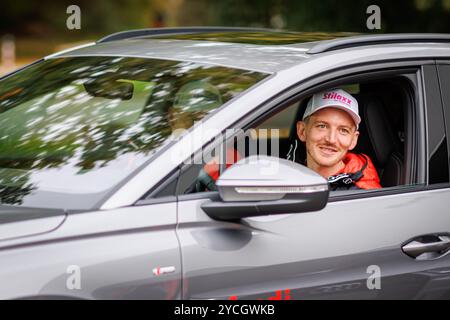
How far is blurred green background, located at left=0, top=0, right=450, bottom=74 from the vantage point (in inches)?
578

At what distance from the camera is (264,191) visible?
123 inches

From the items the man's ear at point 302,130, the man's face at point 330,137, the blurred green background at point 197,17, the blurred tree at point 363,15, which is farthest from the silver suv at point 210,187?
the blurred tree at point 363,15

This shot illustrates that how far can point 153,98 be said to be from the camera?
145 inches

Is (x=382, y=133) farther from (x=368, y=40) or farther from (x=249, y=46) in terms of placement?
(x=249, y=46)


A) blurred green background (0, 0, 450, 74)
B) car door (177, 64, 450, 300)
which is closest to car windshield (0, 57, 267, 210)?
car door (177, 64, 450, 300)

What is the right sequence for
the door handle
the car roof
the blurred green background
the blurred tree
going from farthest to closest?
the blurred green background, the blurred tree, the car roof, the door handle

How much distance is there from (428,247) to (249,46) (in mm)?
1070

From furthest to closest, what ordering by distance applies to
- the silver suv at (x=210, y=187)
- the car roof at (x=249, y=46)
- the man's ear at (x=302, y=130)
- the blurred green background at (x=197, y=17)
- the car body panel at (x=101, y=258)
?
the blurred green background at (x=197, y=17), the man's ear at (x=302, y=130), the car roof at (x=249, y=46), the silver suv at (x=210, y=187), the car body panel at (x=101, y=258)

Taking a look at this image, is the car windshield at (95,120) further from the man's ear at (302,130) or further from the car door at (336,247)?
the man's ear at (302,130)

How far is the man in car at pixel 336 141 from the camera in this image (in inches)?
155

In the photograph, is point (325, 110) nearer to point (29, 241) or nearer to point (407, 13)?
point (29, 241)

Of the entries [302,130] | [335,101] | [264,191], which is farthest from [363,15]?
[264,191]

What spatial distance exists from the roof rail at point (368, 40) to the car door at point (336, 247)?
1.24ft

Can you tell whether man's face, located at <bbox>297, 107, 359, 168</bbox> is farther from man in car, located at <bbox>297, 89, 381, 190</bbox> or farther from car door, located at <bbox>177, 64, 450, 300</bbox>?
car door, located at <bbox>177, 64, 450, 300</bbox>
